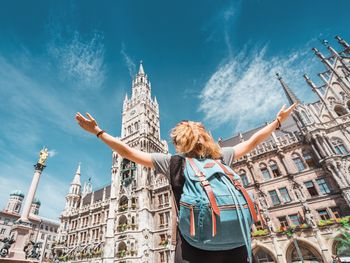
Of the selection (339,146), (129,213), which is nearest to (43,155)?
(129,213)

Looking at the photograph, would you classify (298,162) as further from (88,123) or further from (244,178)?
(88,123)

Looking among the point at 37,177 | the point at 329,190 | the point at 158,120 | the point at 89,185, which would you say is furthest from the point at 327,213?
the point at 89,185

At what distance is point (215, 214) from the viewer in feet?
4.30

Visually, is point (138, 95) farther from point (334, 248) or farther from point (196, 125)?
point (196, 125)

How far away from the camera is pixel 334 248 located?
16844mm

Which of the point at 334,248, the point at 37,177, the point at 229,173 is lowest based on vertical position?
the point at 334,248

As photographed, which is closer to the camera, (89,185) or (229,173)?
(229,173)

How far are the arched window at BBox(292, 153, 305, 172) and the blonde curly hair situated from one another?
24.7m

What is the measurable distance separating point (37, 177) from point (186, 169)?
2253 cm

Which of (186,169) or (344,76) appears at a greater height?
(344,76)

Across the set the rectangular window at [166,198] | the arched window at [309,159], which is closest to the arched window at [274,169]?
the arched window at [309,159]

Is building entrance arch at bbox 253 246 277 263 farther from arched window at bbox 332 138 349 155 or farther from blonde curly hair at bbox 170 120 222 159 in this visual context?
blonde curly hair at bbox 170 120 222 159

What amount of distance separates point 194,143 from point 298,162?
25.2 m

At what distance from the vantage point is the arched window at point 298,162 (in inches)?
862
